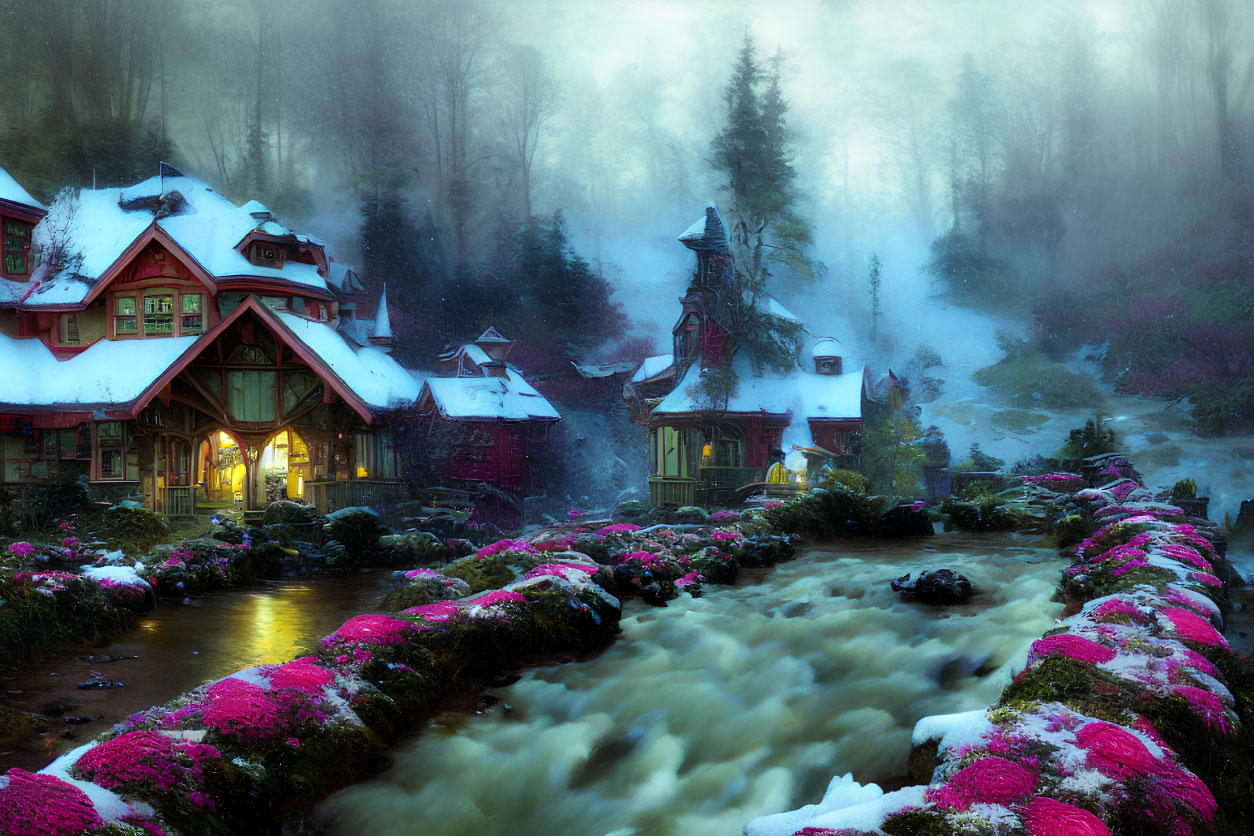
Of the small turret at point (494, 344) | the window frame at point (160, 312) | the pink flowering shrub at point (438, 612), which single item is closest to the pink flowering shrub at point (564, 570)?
the pink flowering shrub at point (438, 612)

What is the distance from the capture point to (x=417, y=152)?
1437 cm

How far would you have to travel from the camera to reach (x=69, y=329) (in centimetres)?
1216

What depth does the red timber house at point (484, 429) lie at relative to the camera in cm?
1214

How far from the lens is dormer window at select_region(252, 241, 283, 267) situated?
490 inches

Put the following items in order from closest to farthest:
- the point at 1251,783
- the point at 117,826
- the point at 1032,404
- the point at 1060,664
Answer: the point at 117,826 < the point at 1251,783 < the point at 1060,664 < the point at 1032,404

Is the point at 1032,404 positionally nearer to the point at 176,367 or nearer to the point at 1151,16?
the point at 1151,16

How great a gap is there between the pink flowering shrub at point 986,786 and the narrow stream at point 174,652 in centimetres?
418

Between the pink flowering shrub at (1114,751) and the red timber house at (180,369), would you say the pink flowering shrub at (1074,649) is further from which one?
the red timber house at (180,369)

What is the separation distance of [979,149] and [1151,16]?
365cm

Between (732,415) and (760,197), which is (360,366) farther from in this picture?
(760,197)

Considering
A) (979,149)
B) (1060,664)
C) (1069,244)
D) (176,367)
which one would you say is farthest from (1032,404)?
(176,367)

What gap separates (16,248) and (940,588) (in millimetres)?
14151

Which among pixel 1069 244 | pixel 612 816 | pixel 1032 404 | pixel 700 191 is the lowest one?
pixel 612 816

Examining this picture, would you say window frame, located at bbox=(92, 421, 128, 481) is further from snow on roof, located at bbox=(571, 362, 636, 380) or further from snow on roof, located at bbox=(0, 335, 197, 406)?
snow on roof, located at bbox=(571, 362, 636, 380)
